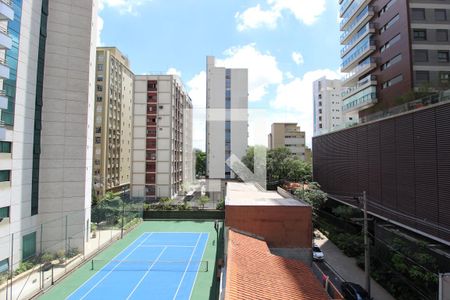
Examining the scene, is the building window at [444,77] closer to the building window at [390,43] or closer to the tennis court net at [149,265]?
the building window at [390,43]

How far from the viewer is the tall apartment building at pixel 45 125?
669 inches

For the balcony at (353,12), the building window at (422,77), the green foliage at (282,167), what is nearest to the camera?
the building window at (422,77)

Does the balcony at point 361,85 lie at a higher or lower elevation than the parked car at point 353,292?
higher

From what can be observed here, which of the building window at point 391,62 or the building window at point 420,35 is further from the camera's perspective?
the building window at point 391,62

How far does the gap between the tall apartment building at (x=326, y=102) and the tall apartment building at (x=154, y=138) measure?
4449 cm

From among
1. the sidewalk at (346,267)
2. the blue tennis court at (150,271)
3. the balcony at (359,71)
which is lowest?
the sidewalk at (346,267)

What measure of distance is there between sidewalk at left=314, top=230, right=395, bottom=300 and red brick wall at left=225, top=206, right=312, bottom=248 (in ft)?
13.2

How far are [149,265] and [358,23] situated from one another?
3152 cm

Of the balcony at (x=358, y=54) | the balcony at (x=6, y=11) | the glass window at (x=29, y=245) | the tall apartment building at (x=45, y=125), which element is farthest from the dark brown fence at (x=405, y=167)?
the glass window at (x=29, y=245)

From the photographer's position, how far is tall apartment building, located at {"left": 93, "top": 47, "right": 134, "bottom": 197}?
4644 cm

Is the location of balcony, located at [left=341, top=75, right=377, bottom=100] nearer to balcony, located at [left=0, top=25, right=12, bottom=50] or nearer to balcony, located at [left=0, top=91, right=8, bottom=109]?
balcony, located at [left=0, top=25, right=12, bottom=50]

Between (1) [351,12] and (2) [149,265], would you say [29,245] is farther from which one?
(1) [351,12]

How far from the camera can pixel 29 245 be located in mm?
18688

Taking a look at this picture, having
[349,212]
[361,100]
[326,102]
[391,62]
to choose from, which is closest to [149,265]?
[349,212]
